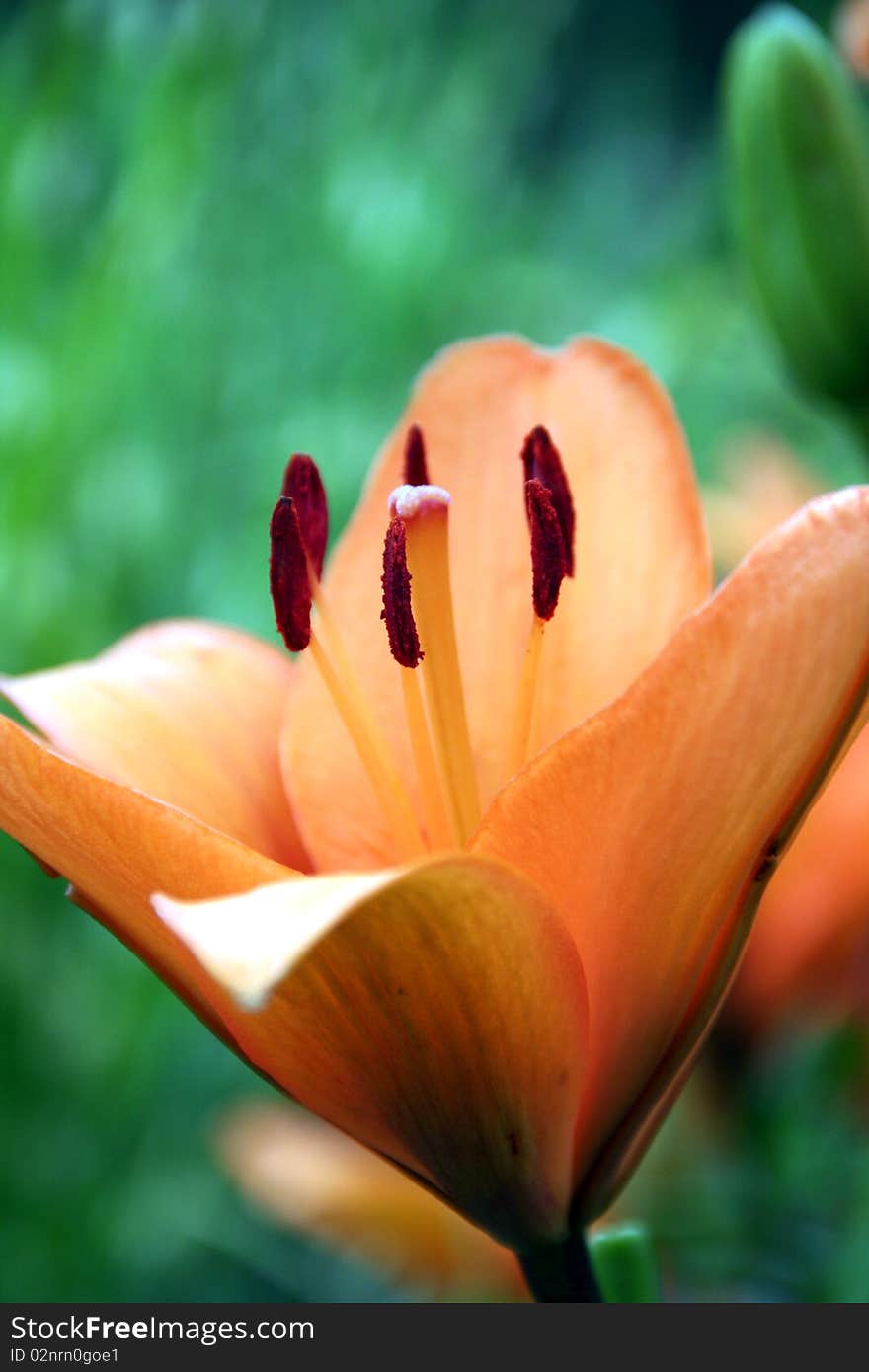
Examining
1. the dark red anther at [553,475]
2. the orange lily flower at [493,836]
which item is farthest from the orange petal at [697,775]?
the dark red anther at [553,475]

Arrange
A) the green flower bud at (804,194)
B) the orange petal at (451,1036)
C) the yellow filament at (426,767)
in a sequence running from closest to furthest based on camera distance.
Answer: the orange petal at (451,1036) → the yellow filament at (426,767) → the green flower bud at (804,194)

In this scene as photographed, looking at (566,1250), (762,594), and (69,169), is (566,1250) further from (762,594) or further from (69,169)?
(69,169)

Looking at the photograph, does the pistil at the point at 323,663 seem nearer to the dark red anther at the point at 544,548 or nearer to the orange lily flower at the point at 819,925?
the dark red anther at the point at 544,548

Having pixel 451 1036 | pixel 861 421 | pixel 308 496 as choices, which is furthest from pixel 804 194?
pixel 451 1036

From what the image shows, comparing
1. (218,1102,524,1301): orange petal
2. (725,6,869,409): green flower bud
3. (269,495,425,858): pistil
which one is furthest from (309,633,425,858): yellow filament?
(218,1102,524,1301): orange petal

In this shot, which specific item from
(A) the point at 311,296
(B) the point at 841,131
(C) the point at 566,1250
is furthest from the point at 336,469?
(C) the point at 566,1250

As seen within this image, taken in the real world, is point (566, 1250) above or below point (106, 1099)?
above

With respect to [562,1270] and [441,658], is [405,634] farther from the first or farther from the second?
[562,1270]

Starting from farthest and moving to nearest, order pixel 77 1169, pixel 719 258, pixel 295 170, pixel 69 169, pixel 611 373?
pixel 719 258, pixel 295 170, pixel 69 169, pixel 77 1169, pixel 611 373
